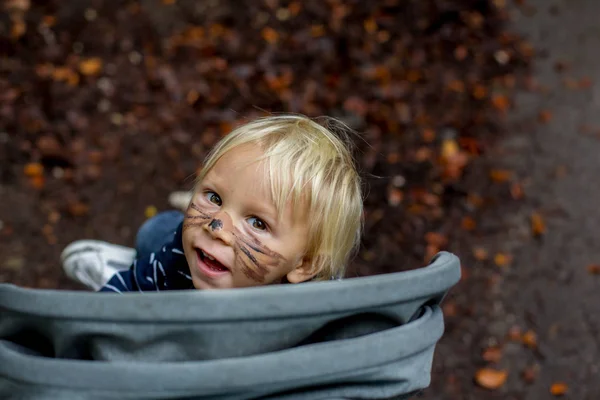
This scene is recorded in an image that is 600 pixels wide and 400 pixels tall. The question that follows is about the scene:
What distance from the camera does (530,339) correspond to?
3.58 metres

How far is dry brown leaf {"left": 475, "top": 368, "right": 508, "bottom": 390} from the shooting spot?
133 inches

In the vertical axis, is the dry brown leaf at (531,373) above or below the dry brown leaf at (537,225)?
below

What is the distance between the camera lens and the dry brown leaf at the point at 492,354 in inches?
137

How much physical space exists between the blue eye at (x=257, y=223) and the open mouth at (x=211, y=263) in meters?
0.11

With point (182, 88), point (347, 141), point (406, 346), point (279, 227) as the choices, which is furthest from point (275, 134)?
point (182, 88)

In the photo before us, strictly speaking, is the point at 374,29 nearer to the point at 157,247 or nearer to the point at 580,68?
the point at 580,68

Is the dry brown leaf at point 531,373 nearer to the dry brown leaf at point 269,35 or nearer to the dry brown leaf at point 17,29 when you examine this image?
the dry brown leaf at point 269,35

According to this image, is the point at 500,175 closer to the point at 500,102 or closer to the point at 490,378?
the point at 500,102

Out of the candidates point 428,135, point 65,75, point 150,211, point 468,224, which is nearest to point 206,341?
point 150,211

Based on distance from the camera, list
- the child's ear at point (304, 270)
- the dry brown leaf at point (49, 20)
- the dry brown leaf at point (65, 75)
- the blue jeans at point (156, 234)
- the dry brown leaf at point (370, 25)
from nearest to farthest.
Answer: the child's ear at point (304, 270) < the blue jeans at point (156, 234) < the dry brown leaf at point (65, 75) < the dry brown leaf at point (49, 20) < the dry brown leaf at point (370, 25)

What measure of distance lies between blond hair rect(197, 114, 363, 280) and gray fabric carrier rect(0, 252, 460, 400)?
0.41 metres

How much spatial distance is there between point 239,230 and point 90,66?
11.9 ft

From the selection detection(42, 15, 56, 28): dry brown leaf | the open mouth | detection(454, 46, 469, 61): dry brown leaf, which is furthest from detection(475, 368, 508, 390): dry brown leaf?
detection(42, 15, 56, 28): dry brown leaf

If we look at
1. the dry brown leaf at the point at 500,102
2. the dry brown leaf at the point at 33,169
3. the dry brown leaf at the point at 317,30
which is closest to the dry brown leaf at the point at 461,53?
the dry brown leaf at the point at 500,102
